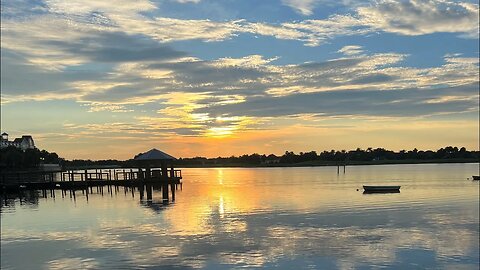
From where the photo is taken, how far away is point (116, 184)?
66750 millimetres

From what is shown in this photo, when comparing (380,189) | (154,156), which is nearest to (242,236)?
(154,156)

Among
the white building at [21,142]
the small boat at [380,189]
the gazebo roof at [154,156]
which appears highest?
the white building at [21,142]

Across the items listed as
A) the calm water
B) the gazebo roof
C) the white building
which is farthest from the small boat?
the white building

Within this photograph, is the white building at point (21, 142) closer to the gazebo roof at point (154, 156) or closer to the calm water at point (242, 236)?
the gazebo roof at point (154, 156)

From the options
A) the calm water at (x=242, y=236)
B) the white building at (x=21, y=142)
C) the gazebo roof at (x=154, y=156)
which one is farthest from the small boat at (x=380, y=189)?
the white building at (x=21, y=142)

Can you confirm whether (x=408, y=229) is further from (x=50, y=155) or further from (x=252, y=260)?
(x=50, y=155)

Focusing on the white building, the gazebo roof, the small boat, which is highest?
the white building

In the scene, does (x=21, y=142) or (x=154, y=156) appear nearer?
(x=154, y=156)

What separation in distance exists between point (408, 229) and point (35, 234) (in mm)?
20175

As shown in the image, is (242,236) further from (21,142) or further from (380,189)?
(21,142)

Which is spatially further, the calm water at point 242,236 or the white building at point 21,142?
the white building at point 21,142

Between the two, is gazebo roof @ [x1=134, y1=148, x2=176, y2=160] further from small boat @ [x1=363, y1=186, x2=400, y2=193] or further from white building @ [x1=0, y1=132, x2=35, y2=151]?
white building @ [x1=0, y1=132, x2=35, y2=151]

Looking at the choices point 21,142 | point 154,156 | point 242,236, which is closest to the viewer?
point 242,236

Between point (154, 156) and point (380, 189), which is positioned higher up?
point (154, 156)
